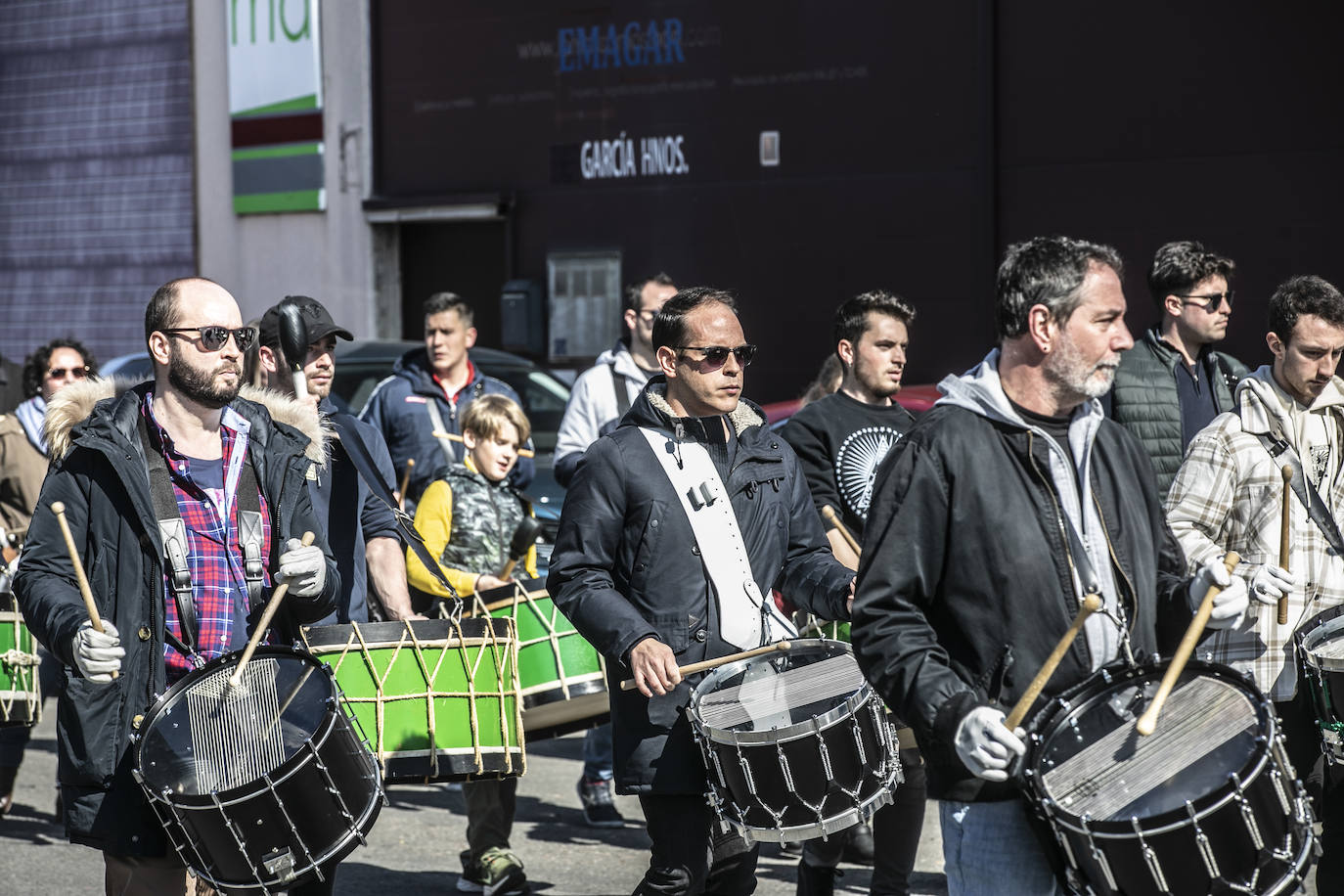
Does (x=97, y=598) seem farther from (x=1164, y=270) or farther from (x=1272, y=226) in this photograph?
(x=1272, y=226)

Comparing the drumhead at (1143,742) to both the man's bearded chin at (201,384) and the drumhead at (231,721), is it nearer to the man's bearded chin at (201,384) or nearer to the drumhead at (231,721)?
the drumhead at (231,721)

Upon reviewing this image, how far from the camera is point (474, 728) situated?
16.1 feet

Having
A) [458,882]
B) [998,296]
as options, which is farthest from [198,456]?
[458,882]

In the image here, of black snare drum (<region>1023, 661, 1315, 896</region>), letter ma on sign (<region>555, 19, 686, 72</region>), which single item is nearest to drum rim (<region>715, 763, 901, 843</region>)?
black snare drum (<region>1023, 661, 1315, 896</region>)

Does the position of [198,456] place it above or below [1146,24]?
below

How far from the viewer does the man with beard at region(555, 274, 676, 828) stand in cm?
736

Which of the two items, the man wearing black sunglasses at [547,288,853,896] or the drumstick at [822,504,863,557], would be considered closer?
the man wearing black sunglasses at [547,288,853,896]

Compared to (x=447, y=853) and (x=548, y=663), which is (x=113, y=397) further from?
(x=447, y=853)

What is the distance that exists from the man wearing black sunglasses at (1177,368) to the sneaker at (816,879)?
2012mm

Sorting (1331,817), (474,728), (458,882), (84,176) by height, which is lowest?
(458,882)

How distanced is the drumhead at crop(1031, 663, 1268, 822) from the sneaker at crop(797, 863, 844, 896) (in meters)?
2.15

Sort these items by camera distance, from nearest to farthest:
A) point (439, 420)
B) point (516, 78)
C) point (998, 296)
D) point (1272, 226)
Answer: point (998, 296) → point (439, 420) → point (1272, 226) → point (516, 78)

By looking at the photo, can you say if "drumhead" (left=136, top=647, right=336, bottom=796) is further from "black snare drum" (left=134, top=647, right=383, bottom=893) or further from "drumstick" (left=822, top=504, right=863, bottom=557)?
"drumstick" (left=822, top=504, right=863, bottom=557)

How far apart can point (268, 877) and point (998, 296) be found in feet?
7.01
